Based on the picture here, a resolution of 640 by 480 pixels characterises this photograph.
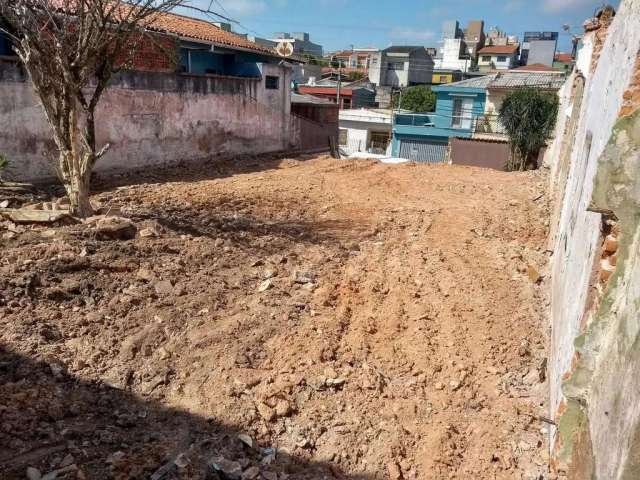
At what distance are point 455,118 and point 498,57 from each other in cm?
3292

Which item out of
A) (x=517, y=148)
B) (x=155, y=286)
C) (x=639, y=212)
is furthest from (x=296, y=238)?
(x=517, y=148)

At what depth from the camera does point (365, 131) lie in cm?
3186

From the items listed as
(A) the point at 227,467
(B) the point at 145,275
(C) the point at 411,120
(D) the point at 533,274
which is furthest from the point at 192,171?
(C) the point at 411,120

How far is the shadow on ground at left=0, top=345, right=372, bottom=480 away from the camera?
269 centimetres

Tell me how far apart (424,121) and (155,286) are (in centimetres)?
2586

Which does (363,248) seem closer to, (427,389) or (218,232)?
(218,232)

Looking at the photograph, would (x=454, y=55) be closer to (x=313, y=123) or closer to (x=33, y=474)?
(x=313, y=123)

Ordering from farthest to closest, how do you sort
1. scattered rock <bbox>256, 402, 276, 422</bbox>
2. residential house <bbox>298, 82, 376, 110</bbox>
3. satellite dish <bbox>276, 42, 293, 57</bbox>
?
residential house <bbox>298, 82, 376, 110</bbox>
satellite dish <bbox>276, 42, 293, 57</bbox>
scattered rock <bbox>256, 402, 276, 422</bbox>

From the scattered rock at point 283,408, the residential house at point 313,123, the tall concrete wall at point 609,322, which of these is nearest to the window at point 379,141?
the residential house at point 313,123

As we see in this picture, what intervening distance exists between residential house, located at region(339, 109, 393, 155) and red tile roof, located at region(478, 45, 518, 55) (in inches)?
1136

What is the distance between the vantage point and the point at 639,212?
187 cm

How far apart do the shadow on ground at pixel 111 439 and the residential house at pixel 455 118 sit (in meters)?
24.7

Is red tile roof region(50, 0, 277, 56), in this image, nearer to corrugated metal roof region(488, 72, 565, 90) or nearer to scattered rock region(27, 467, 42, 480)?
scattered rock region(27, 467, 42, 480)

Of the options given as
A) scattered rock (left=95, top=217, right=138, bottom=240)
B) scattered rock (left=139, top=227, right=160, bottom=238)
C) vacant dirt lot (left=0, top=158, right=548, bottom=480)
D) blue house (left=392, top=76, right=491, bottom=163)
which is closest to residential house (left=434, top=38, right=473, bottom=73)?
blue house (left=392, top=76, right=491, bottom=163)
